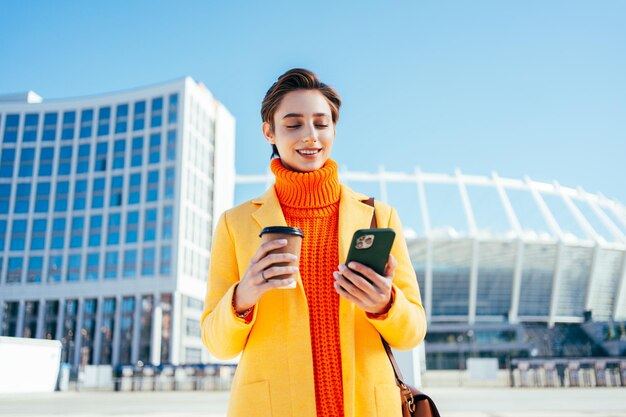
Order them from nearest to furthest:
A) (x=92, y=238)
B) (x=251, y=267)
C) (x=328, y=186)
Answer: (x=251, y=267) → (x=328, y=186) → (x=92, y=238)

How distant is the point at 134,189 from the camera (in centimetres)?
5134

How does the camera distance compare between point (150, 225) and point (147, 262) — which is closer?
point (147, 262)

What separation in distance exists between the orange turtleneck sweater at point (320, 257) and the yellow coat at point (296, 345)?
6cm

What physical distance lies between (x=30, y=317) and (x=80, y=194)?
12965 millimetres

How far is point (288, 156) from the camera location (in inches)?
76.5

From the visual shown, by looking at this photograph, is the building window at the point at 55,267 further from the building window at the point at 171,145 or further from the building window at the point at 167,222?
the building window at the point at 171,145

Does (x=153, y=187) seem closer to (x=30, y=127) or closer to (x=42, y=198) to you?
(x=42, y=198)

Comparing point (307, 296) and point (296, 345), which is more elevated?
point (307, 296)

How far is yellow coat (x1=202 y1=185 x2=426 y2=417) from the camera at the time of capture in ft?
5.36

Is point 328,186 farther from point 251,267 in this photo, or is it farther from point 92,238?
point 92,238

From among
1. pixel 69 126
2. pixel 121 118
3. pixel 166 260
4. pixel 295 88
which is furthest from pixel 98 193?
pixel 295 88

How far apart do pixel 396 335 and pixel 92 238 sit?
178ft

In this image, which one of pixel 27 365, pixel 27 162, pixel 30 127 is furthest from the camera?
pixel 30 127

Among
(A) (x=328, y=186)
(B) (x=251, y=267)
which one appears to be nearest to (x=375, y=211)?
(A) (x=328, y=186)
